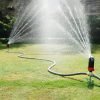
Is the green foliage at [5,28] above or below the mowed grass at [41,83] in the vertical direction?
above

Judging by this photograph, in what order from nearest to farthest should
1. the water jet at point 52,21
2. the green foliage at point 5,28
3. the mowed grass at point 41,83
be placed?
the mowed grass at point 41,83
the water jet at point 52,21
the green foliage at point 5,28

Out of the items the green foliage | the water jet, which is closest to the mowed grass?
the water jet

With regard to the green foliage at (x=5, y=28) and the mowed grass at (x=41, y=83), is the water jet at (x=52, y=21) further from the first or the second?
the mowed grass at (x=41, y=83)

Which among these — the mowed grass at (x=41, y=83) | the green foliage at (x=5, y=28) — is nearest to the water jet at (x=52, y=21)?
the green foliage at (x=5, y=28)

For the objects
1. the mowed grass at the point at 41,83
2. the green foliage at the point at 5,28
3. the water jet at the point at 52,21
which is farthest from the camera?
the green foliage at the point at 5,28

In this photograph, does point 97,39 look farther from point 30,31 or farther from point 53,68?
point 53,68

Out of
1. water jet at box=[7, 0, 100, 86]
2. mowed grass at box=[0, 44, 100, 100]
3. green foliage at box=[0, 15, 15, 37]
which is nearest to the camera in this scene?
mowed grass at box=[0, 44, 100, 100]

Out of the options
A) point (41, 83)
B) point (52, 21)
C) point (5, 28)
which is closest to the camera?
point (41, 83)

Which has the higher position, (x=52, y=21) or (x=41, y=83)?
(x=52, y=21)

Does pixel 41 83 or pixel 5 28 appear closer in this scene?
pixel 41 83

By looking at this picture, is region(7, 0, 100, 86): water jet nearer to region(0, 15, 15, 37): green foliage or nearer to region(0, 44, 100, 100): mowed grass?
region(0, 15, 15, 37): green foliage

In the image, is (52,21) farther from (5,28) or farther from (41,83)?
(41,83)

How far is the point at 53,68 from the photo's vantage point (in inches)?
510

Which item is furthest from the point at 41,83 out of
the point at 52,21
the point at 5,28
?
the point at 52,21
